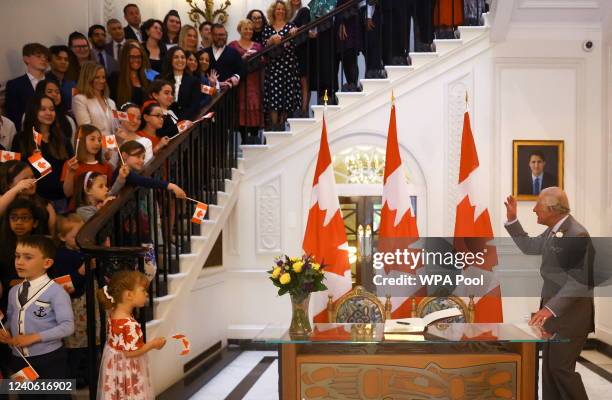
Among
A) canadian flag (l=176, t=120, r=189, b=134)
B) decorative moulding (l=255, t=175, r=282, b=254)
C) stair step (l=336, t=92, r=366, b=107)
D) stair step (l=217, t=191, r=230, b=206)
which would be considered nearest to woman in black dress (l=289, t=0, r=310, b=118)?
stair step (l=336, t=92, r=366, b=107)

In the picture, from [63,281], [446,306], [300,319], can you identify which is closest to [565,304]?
[446,306]

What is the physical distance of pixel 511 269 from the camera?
6543 millimetres

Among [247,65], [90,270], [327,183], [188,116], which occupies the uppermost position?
[247,65]

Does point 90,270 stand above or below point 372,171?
below

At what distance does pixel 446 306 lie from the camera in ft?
13.8

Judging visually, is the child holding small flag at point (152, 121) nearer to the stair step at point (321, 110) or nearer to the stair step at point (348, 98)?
the stair step at point (321, 110)

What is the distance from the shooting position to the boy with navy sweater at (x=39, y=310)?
3070 millimetres

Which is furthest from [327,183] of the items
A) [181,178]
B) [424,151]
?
[424,151]

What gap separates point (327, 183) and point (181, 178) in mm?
1307

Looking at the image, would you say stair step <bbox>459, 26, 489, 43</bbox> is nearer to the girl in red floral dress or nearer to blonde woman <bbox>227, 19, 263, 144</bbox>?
blonde woman <bbox>227, 19, 263, 144</bbox>

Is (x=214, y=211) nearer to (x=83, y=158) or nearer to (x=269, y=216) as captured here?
Answer: (x=269, y=216)

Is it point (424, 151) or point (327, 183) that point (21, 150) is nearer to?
point (327, 183)

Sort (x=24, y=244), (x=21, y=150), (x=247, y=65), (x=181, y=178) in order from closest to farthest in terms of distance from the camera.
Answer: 1. (x=24, y=244)
2. (x=21, y=150)
3. (x=181, y=178)
4. (x=247, y=65)

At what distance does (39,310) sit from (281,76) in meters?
4.24
